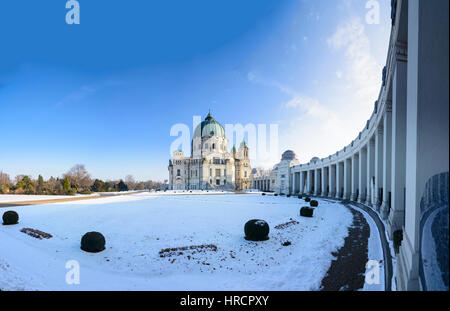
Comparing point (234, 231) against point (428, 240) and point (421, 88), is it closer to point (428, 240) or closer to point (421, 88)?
point (428, 240)

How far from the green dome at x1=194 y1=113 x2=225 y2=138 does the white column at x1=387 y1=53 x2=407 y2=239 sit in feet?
268

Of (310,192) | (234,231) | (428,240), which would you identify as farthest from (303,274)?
(310,192)

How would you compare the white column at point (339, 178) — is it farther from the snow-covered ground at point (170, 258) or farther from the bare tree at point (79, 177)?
the bare tree at point (79, 177)

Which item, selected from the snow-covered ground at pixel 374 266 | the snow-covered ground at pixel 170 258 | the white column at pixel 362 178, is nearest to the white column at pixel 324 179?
the white column at pixel 362 178

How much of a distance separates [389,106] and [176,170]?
78.9 m

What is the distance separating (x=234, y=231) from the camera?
41.3 ft

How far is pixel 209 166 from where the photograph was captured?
83.5 m

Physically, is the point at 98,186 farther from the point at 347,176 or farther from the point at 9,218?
the point at 347,176

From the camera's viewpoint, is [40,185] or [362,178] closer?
[362,178]

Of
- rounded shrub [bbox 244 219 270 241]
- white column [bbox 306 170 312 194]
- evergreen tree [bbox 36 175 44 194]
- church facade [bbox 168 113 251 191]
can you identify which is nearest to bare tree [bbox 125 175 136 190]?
church facade [bbox 168 113 251 191]

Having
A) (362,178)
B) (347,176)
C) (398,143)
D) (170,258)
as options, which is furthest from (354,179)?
(170,258)

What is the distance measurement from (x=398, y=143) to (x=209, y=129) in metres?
83.3

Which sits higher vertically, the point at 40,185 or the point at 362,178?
the point at 362,178

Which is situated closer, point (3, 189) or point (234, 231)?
point (234, 231)
